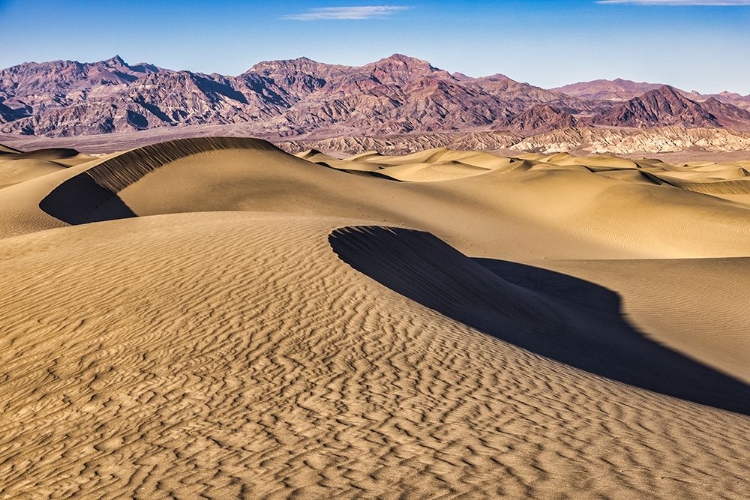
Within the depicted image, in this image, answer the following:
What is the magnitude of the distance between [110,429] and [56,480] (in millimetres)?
887

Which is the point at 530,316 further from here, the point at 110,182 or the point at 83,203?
the point at 110,182

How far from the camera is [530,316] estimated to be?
1365cm

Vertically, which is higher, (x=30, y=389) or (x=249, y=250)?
(x=249, y=250)

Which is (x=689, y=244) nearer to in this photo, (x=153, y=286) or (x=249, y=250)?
(x=249, y=250)

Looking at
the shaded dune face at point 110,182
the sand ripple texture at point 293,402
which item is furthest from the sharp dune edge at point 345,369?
the shaded dune face at point 110,182

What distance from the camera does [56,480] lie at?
16.4 feet

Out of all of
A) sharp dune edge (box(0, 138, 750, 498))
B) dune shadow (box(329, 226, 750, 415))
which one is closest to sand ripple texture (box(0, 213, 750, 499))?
sharp dune edge (box(0, 138, 750, 498))

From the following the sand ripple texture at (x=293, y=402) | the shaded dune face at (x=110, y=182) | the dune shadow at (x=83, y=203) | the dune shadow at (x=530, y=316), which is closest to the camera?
the sand ripple texture at (x=293, y=402)

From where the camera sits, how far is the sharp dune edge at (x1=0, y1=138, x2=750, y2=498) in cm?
486

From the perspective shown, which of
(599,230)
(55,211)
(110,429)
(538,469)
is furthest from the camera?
(599,230)

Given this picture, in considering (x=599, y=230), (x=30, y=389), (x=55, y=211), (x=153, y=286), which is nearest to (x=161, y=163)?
(x=55, y=211)

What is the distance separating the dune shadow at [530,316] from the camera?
1093 centimetres

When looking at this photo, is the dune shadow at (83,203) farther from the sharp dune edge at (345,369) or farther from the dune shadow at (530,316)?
the dune shadow at (530,316)

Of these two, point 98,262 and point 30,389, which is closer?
point 30,389
